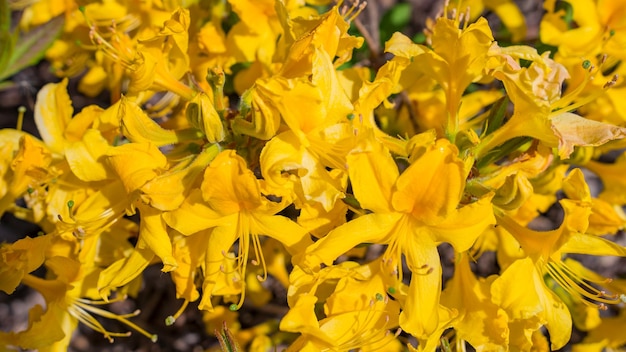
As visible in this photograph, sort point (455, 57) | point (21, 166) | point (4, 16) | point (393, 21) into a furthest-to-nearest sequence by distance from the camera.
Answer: point (393, 21) → point (4, 16) → point (21, 166) → point (455, 57)

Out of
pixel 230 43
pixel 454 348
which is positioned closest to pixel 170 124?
pixel 230 43

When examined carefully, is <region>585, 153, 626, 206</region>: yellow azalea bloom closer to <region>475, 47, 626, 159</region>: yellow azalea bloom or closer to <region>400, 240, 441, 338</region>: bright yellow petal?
<region>475, 47, 626, 159</region>: yellow azalea bloom

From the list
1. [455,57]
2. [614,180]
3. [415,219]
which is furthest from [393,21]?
[415,219]

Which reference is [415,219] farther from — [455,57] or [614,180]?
[614,180]

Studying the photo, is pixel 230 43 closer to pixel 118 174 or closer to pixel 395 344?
pixel 118 174

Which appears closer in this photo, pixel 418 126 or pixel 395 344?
pixel 395 344

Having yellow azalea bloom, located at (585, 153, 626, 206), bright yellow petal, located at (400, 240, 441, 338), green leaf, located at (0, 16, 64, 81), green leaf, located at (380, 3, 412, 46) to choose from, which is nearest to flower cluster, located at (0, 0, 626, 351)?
bright yellow petal, located at (400, 240, 441, 338)
